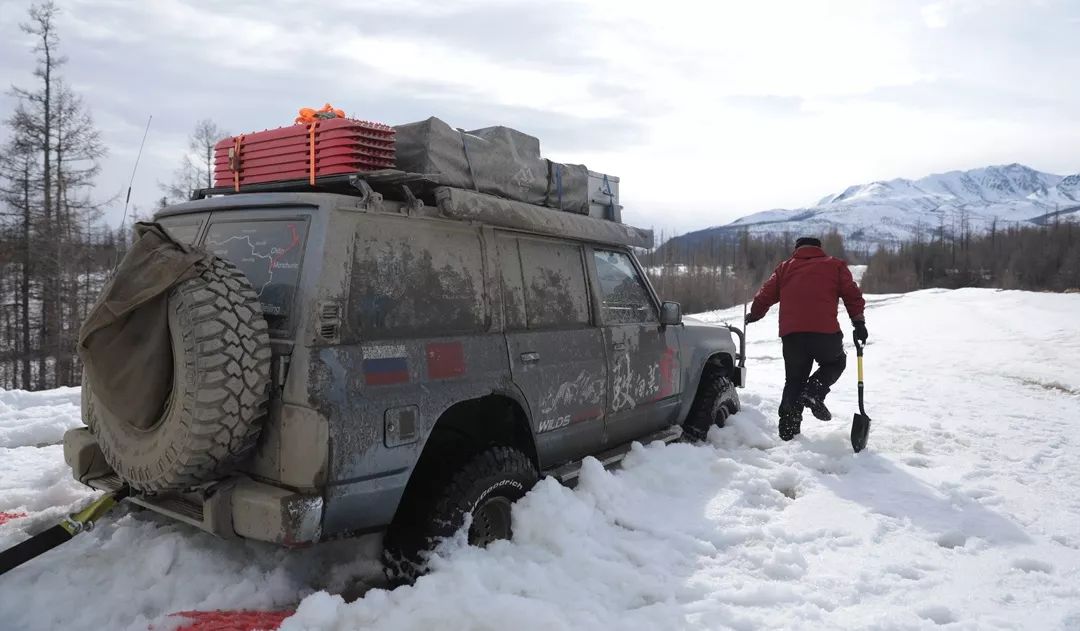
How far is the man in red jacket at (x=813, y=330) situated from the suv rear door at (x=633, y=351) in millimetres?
1352

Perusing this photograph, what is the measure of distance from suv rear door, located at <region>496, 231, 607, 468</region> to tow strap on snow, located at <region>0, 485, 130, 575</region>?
1.98 metres

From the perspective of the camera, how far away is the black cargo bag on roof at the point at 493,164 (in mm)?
3574

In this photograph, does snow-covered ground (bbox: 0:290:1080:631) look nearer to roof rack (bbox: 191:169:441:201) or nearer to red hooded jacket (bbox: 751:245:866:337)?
red hooded jacket (bbox: 751:245:866:337)

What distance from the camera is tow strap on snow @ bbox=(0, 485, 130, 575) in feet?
9.39

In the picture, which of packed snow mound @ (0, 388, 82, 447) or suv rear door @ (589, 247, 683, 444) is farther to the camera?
packed snow mound @ (0, 388, 82, 447)

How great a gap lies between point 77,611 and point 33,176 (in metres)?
27.9

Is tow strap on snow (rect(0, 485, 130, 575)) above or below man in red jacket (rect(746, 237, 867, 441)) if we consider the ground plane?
below

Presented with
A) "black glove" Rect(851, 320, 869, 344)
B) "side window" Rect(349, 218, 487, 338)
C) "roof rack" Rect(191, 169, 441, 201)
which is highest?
"roof rack" Rect(191, 169, 441, 201)

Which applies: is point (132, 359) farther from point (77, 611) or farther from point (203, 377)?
point (77, 611)

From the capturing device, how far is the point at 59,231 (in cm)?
2409

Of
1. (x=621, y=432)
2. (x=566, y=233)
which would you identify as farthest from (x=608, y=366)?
(x=566, y=233)

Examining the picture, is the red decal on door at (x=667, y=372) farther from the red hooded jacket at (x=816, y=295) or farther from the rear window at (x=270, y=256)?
the rear window at (x=270, y=256)

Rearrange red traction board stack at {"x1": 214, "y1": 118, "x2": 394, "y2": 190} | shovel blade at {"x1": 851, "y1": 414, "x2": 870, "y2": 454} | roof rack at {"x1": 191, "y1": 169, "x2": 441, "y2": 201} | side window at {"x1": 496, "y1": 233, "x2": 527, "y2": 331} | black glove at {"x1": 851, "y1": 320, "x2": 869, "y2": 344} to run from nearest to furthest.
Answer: roof rack at {"x1": 191, "y1": 169, "x2": 441, "y2": 201}
red traction board stack at {"x1": 214, "y1": 118, "x2": 394, "y2": 190}
side window at {"x1": 496, "y1": 233, "x2": 527, "y2": 331}
shovel blade at {"x1": 851, "y1": 414, "x2": 870, "y2": 454}
black glove at {"x1": 851, "y1": 320, "x2": 869, "y2": 344}

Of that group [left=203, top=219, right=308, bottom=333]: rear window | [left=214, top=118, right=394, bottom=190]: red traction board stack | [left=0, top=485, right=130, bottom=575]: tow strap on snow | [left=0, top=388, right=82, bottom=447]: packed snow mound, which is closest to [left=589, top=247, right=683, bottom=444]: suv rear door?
[left=214, top=118, right=394, bottom=190]: red traction board stack
